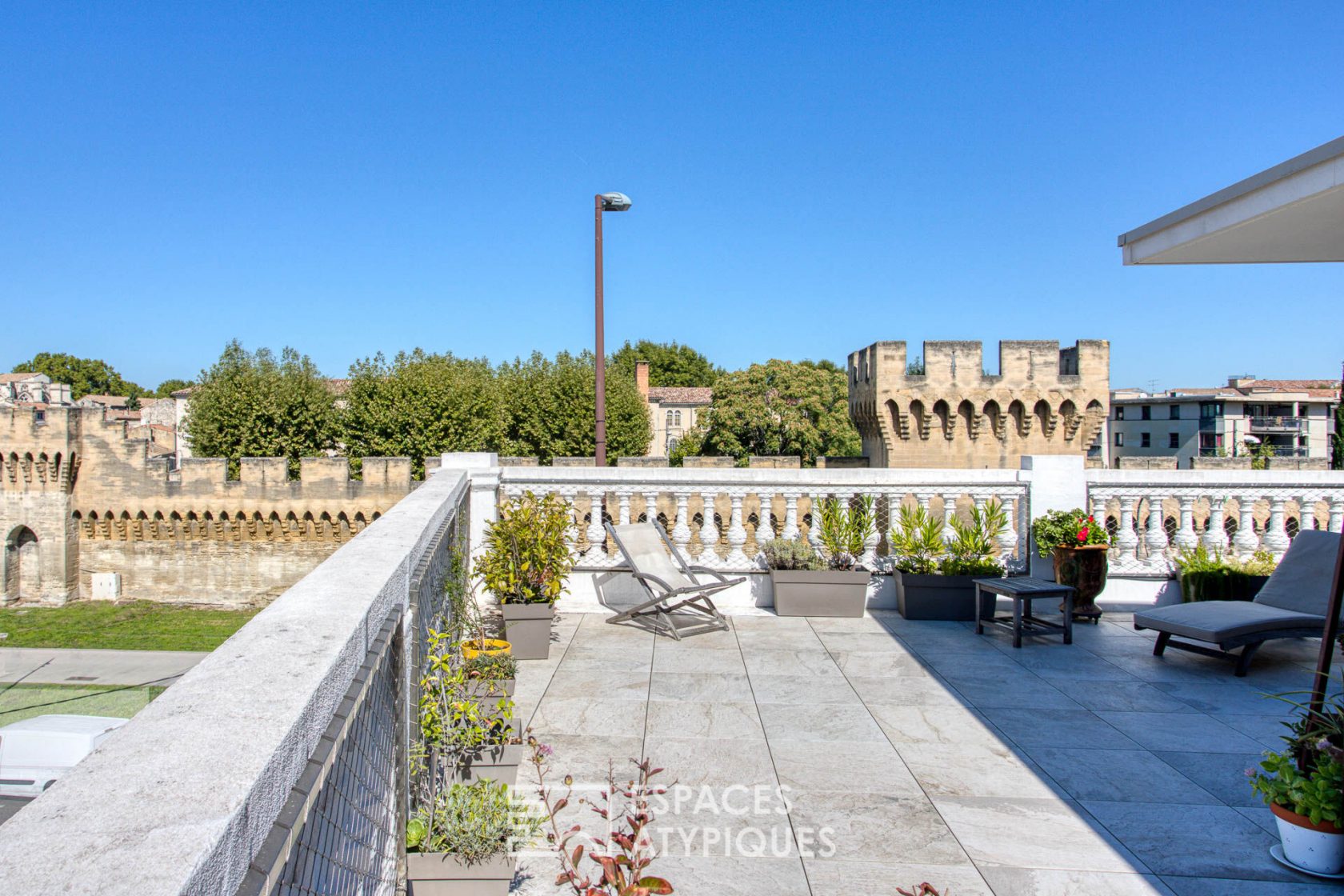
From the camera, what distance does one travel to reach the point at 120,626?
25.6 m

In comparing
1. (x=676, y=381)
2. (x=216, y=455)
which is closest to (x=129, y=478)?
(x=216, y=455)

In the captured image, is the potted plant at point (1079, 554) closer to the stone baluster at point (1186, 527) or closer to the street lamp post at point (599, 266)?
the stone baluster at point (1186, 527)

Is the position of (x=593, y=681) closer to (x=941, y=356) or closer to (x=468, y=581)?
(x=468, y=581)

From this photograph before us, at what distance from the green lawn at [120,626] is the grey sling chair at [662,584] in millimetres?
21532

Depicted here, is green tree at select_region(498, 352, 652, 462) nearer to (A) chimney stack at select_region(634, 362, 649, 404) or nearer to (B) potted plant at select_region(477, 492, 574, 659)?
(A) chimney stack at select_region(634, 362, 649, 404)

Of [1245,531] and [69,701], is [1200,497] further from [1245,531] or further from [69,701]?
[69,701]

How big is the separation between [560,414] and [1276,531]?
2874 centimetres

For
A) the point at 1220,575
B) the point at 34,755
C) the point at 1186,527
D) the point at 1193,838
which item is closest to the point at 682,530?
the point at 1186,527

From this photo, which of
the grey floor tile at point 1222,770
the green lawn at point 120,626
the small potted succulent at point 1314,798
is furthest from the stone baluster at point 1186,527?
the green lawn at point 120,626

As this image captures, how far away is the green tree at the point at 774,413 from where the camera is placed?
43.9 m

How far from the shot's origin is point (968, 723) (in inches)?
167

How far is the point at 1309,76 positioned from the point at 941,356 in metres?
16.4

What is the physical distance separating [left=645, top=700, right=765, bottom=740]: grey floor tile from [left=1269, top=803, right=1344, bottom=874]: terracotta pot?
6.45 ft

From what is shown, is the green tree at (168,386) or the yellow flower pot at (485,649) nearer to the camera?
the yellow flower pot at (485,649)
